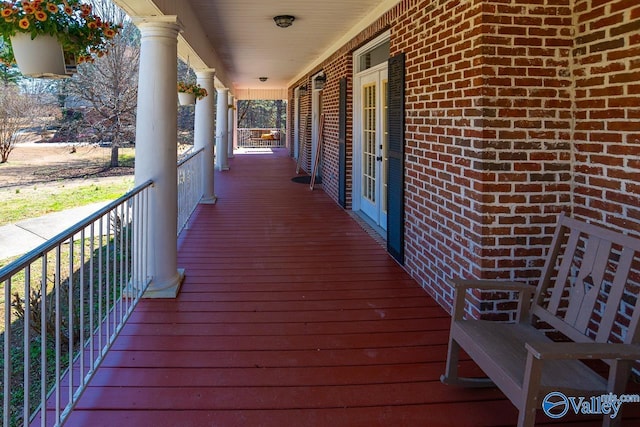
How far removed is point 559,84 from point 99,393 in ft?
9.47

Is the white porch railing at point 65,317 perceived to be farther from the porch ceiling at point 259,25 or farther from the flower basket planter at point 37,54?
the porch ceiling at point 259,25

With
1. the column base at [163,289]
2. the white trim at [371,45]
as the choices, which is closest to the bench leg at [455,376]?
the column base at [163,289]

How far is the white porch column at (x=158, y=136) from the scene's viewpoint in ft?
11.7

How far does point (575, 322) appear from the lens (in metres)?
2.21

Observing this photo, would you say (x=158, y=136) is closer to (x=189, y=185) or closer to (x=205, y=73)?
(x=189, y=185)

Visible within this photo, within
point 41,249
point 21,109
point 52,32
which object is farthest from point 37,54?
point 21,109

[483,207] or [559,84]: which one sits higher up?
[559,84]

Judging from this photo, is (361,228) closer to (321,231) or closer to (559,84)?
(321,231)

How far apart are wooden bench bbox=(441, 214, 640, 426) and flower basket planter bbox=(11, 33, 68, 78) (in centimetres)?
227

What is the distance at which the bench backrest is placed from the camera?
1.99 metres

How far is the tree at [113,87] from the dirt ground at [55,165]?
48.7 inches

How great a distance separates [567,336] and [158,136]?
9.35 ft

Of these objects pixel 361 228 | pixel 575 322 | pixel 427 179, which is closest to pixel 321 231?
pixel 361 228

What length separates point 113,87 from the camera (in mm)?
13836
